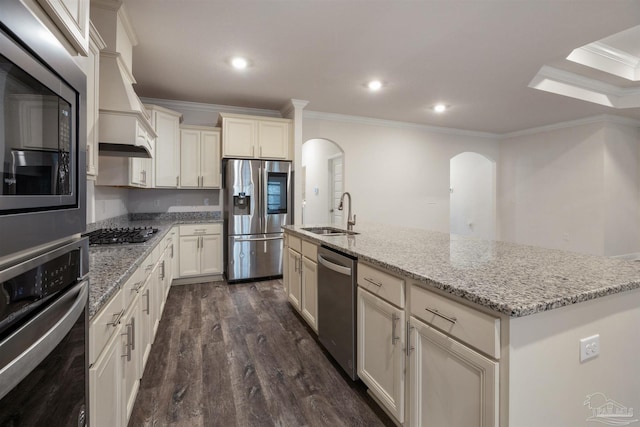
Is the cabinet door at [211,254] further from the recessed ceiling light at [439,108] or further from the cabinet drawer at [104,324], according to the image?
the recessed ceiling light at [439,108]

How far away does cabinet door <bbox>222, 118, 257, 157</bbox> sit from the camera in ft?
13.2

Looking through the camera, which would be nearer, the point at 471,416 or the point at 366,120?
the point at 471,416

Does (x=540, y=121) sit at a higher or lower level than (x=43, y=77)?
higher

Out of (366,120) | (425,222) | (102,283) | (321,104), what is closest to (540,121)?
(425,222)

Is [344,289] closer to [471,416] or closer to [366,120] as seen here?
[471,416]

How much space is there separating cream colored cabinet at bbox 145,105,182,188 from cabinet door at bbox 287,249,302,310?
212 centimetres

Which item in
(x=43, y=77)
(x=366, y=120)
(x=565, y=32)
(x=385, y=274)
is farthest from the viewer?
(x=366, y=120)

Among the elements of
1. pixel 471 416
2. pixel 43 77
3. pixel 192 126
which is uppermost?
pixel 192 126

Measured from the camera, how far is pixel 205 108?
446 cm

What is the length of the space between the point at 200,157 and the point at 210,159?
133mm

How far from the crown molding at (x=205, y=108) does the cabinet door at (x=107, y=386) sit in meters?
3.82

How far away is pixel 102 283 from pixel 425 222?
18.4ft

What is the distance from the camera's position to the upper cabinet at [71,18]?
0.76m

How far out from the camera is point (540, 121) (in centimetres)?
536
